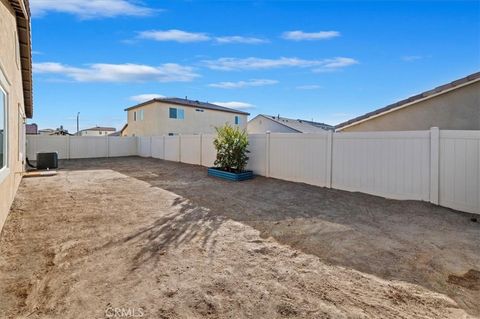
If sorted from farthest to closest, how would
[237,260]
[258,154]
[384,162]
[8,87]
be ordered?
[258,154], [384,162], [8,87], [237,260]

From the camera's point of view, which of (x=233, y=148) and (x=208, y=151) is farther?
(x=208, y=151)

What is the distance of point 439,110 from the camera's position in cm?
845

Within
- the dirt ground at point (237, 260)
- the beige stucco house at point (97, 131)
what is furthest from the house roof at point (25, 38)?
the beige stucco house at point (97, 131)

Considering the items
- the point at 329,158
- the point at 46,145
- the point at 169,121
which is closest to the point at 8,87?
the point at 329,158

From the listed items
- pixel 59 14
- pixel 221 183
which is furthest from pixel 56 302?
pixel 59 14

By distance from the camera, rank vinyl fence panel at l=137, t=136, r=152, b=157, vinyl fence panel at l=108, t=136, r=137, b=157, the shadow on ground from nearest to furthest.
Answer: the shadow on ground
vinyl fence panel at l=137, t=136, r=152, b=157
vinyl fence panel at l=108, t=136, r=137, b=157

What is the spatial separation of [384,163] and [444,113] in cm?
330

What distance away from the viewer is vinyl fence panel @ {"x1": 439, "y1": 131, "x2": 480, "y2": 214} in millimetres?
5480

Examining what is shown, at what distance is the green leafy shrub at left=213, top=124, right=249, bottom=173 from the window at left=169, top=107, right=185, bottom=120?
15.8m

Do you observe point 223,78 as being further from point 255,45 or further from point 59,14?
point 59,14

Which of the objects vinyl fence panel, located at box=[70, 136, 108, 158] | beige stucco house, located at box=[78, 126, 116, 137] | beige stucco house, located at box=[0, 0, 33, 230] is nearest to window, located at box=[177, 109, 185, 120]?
vinyl fence panel, located at box=[70, 136, 108, 158]

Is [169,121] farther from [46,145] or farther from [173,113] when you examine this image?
[46,145]

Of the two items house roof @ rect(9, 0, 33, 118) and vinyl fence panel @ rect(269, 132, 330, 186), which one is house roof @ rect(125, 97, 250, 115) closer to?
house roof @ rect(9, 0, 33, 118)

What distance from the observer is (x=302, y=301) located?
2.54 meters
